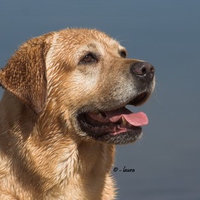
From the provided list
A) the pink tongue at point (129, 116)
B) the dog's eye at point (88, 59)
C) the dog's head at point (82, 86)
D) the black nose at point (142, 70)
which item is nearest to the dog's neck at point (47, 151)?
the dog's head at point (82, 86)

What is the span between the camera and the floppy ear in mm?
4402

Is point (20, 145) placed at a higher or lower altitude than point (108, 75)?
lower

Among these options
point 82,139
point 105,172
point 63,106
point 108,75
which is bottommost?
point 105,172

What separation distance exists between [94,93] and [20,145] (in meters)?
0.99

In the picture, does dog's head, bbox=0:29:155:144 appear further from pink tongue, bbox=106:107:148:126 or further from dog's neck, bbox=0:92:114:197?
dog's neck, bbox=0:92:114:197

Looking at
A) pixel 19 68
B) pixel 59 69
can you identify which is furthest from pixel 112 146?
pixel 19 68

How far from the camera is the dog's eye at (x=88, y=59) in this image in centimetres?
479

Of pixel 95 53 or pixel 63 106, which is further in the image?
pixel 95 53

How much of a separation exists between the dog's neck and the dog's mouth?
0.21 metres

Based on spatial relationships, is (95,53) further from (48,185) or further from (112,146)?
(48,185)

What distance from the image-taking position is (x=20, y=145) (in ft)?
14.5

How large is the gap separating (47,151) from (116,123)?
0.83 m

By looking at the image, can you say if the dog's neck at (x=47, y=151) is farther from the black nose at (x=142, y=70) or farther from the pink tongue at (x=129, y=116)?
the black nose at (x=142, y=70)

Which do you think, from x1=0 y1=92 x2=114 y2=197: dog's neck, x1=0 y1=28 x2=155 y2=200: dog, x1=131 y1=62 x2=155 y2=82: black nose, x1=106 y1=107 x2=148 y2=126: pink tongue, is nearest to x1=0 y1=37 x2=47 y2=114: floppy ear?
x1=0 y1=28 x2=155 y2=200: dog
